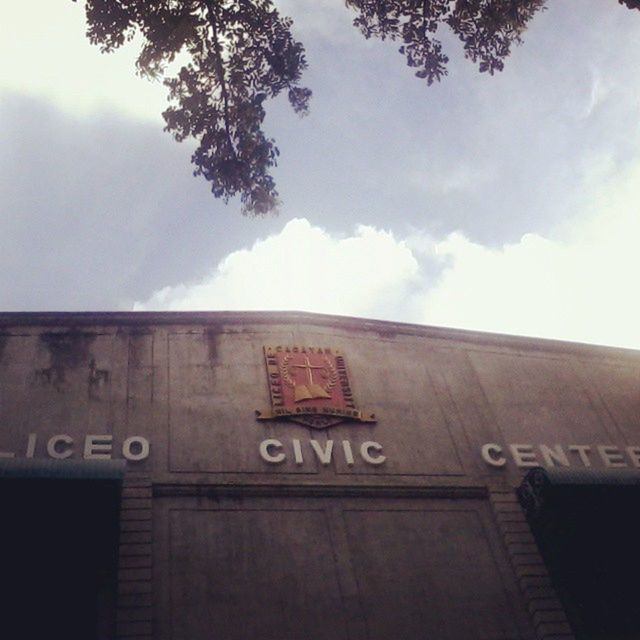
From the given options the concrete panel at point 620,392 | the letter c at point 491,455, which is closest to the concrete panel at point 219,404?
the letter c at point 491,455

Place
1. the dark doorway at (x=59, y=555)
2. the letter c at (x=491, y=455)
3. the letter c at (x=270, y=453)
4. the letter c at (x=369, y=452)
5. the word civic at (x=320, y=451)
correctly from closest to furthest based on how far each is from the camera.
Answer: the dark doorway at (x=59, y=555) → the letter c at (x=270, y=453) → the word civic at (x=320, y=451) → the letter c at (x=369, y=452) → the letter c at (x=491, y=455)

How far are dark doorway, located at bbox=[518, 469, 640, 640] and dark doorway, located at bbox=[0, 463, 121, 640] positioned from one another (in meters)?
8.23

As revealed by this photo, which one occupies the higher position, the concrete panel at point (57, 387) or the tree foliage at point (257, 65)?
the tree foliage at point (257, 65)

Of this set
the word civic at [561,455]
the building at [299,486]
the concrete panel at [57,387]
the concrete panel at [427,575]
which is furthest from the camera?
the word civic at [561,455]

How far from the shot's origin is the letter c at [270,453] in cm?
1347

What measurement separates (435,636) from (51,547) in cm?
691

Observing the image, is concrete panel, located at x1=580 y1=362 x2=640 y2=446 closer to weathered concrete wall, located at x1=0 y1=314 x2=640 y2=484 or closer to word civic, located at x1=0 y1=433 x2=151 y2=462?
weathered concrete wall, located at x1=0 y1=314 x2=640 y2=484

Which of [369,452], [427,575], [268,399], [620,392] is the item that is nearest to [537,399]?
[620,392]

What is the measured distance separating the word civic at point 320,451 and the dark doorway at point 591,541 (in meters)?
3.24

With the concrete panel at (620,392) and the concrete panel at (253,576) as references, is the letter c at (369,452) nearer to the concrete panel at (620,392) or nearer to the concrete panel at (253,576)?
the concrete panel at (253,576)

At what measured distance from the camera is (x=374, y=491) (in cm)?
1350

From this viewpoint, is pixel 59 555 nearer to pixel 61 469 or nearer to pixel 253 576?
pixel 61 469

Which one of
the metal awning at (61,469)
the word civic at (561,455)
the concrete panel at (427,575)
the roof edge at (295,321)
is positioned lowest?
the concrete panel at (427,575)

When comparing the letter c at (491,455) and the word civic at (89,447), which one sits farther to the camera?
the letter c at (491,455)
